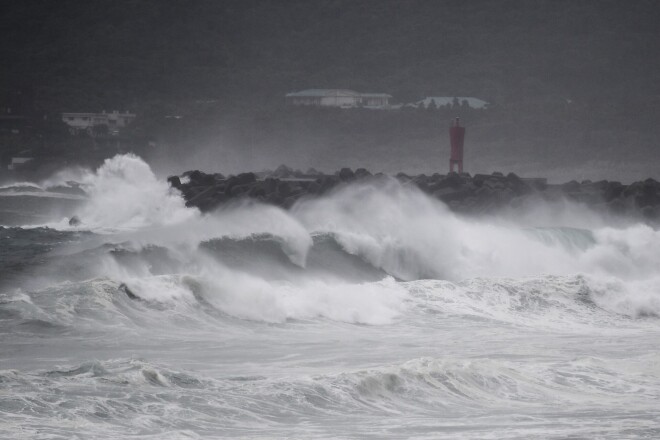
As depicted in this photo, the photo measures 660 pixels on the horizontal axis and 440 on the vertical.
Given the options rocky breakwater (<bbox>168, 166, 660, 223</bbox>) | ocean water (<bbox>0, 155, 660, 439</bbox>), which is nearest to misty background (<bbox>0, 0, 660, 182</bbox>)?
rocky breakwater (<bbox>168, 166, 660, 223</bbox>)

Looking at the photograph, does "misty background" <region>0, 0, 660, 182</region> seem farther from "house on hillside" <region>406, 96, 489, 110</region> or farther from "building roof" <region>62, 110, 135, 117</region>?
"building roof" <region>62, 110, 135, 117</region>

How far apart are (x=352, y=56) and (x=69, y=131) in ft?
107

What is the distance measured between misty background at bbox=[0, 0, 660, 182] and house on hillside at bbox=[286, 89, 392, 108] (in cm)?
194

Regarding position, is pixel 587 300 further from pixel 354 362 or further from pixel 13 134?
pixel 13 134

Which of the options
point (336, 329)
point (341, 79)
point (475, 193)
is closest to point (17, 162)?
point (341, 79)

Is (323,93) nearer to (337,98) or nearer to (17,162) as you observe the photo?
(337,98)

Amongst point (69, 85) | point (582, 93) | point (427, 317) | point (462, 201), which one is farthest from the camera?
point (69, 85)

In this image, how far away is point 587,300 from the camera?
18.0 metres

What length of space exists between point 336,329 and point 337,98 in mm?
71370

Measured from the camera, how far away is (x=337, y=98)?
8556cm

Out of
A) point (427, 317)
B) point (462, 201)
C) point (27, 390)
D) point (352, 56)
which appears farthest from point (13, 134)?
point (27, 390)

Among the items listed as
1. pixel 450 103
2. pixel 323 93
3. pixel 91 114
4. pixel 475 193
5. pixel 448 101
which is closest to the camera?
pixel 475 193

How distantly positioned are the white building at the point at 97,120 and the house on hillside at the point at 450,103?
1959cm

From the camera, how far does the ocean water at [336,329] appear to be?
397 inches
